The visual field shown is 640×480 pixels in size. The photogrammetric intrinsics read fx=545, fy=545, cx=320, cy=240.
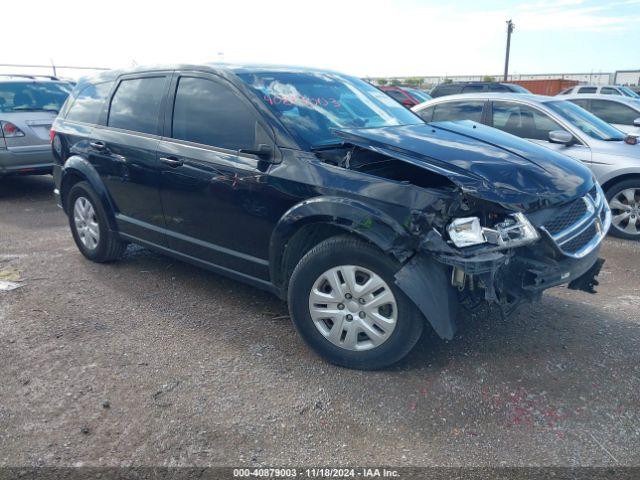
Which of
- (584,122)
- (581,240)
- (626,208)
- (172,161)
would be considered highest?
(172,161)

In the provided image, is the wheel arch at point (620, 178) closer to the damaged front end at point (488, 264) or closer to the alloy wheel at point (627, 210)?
the alloy wheel at point (627, 210)

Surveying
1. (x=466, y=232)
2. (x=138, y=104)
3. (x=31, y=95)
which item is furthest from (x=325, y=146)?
(x=31, y=95)

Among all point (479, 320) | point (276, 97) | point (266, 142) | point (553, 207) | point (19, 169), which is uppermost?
point (276, 97)

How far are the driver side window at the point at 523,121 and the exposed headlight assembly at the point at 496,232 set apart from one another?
4096 mm

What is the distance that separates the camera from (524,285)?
116 inches

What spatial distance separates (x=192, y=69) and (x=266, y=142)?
1.04 meters

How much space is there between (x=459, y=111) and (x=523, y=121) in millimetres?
940

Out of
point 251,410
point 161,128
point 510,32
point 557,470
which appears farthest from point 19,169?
point 510,32

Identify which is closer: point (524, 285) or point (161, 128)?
point (524, 285)

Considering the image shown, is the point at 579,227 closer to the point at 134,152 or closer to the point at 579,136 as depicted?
the point at 134,152

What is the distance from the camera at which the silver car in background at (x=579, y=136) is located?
6.02m

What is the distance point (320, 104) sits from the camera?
391 cm

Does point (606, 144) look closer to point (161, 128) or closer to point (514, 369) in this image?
point (514, 369)

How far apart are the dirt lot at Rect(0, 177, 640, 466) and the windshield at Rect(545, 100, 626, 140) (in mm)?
2615
